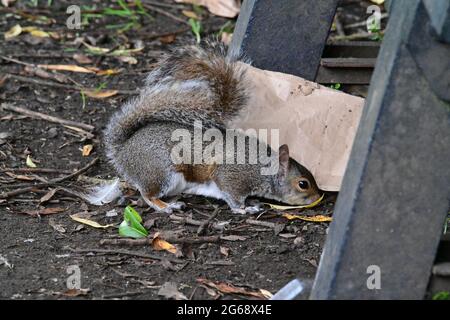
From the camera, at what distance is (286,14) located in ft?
13.8

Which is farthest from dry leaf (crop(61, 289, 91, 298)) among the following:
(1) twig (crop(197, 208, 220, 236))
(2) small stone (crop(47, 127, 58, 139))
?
(2) small stone (crop(47, 127, 58, 139))

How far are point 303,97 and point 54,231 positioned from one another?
133cm

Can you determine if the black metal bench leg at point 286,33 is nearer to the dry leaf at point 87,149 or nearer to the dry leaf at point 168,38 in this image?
the dry leaf at point 87,149

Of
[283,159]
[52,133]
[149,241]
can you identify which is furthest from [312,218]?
[52,133]

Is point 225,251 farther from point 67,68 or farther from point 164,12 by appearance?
point 164,12

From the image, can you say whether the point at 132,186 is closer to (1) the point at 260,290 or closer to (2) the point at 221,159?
(2) the point at 221,159

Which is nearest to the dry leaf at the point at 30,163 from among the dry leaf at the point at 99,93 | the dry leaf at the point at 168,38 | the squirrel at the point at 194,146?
the squirrel at the point at 194,146

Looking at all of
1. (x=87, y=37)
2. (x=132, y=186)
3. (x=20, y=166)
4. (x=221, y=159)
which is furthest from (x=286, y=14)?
(x=87, y=37)

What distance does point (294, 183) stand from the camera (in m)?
4.13

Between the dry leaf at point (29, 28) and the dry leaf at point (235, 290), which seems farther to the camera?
the dry leaf at point (29, 28)

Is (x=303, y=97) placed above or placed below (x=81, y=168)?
above

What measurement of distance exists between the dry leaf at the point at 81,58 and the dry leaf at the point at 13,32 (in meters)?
0.49

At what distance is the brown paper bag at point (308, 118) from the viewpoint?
13.2 ft
